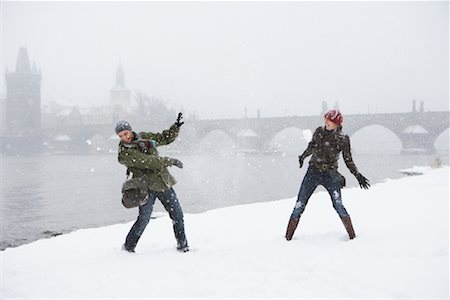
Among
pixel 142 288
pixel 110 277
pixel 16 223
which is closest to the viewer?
pixel 142 288

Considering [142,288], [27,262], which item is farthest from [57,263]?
[142,288]

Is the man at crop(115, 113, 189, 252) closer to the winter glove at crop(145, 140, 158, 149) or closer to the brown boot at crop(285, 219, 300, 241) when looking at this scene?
the winter glove at crop(145, 140, 158, 149)

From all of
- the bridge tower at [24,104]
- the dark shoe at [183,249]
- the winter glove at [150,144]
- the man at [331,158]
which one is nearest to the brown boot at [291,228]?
the man at [331,158]

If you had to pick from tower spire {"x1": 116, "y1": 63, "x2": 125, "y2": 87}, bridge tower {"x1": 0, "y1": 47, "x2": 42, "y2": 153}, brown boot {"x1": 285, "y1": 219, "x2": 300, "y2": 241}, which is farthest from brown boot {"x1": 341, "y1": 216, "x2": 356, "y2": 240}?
tower spire {"x1": 116, "y1": 63, "x2": 125, "y2": 87}

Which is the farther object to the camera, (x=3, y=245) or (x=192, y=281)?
(x=3, y=245)

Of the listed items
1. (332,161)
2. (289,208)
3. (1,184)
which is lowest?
(1,184)

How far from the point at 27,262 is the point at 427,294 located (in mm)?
3581

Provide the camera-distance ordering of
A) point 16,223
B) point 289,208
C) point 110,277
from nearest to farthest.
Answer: point 110,277
point 289,208
point 16,223

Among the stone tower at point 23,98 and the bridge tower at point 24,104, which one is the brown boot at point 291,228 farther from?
the stone tower at point 23,98

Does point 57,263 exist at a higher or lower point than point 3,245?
higher

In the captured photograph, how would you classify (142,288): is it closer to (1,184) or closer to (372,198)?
(372,198)

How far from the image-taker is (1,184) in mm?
26562

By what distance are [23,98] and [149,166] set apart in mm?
107343

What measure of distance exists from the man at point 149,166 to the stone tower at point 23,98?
96678mm
